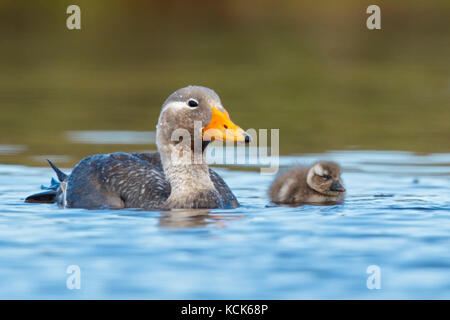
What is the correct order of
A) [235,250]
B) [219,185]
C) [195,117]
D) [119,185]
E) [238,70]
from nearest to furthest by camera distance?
[235,250] < [195,117] < [119,185] < [219,185] < [238,70]

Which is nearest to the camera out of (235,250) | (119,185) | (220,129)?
(235,250)

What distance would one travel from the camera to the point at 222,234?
7633mm

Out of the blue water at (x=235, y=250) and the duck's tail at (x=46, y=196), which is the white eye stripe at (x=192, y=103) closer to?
the blue water at (x=235, y=250)

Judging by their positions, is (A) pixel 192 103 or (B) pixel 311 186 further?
(B) pixel 311 186

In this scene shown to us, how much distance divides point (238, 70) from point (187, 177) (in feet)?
45.7

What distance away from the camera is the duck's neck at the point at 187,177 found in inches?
354

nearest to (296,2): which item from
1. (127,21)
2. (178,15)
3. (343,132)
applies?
(178,15)

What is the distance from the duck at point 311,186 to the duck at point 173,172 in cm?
116

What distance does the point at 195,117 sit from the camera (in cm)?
893

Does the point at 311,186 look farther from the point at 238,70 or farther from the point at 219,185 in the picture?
the point at 238,70

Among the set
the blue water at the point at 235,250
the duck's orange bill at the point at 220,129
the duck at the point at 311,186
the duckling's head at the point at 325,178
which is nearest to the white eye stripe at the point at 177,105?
the duck's orange bill at the point at 220,129

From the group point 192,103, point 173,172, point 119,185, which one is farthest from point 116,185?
point 192,103

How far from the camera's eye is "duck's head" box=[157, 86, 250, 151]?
29.0 feet

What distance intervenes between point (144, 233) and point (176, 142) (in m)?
1.63
